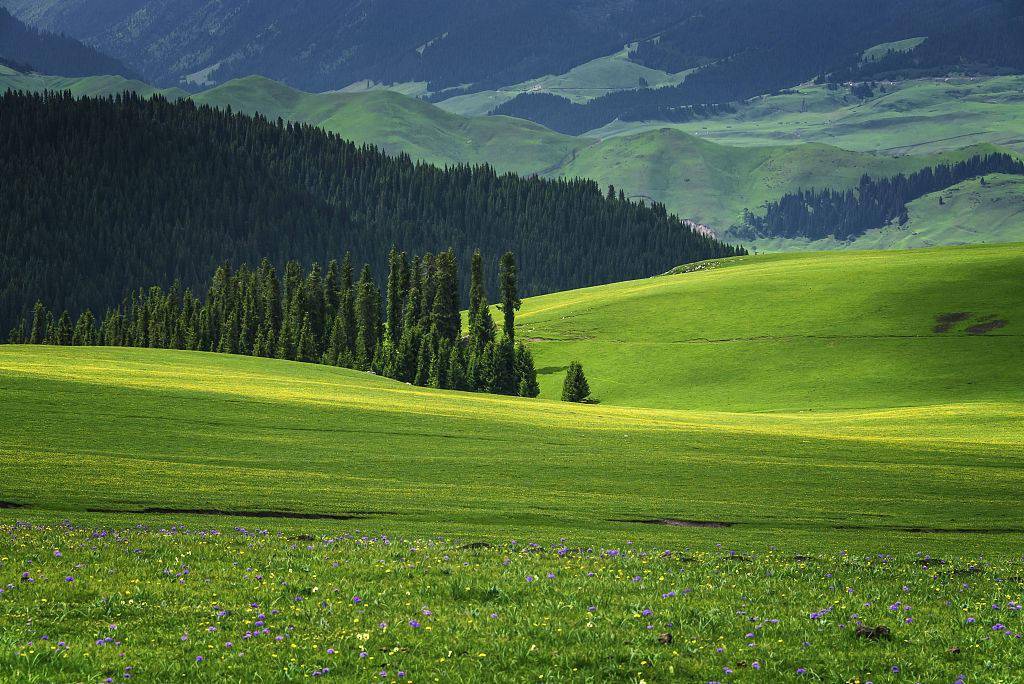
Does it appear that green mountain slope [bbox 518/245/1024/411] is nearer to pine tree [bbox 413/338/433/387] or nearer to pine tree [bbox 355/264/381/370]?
pine tree [bbox 413/338/433/387]

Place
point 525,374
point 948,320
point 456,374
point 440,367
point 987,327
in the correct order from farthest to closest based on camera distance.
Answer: point 948,320 → point 987,327 → point 525,374 → point 440,367 → point 456,374

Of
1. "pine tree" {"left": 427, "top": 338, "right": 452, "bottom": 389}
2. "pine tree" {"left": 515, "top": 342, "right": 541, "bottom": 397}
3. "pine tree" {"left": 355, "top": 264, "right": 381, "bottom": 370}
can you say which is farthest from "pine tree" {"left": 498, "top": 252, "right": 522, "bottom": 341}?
"pine tree" {"left": 355, "top": 264, "right": 381, "bottom": 370}

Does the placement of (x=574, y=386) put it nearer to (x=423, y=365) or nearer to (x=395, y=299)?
(x=423, y=365)

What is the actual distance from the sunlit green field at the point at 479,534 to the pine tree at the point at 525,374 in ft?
133

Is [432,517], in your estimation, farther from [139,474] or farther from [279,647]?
[279,647]

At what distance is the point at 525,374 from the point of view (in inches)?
4963

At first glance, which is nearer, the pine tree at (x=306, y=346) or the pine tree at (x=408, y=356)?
the pine tree at (x=408, y=356)

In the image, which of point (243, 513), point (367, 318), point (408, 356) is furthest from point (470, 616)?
point (367, 318)

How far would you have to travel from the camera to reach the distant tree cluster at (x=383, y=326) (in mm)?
126188

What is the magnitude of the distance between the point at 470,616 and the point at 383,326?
146741 mm

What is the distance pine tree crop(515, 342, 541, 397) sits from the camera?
125m

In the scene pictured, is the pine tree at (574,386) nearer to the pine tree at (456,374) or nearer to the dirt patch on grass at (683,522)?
the pine tree at (456,374)

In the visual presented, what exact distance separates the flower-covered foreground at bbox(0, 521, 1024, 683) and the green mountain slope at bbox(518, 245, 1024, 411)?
7362 centimetres

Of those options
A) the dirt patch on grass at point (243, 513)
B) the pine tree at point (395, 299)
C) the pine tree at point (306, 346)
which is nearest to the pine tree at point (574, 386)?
the pine tree at point (395, 299)
